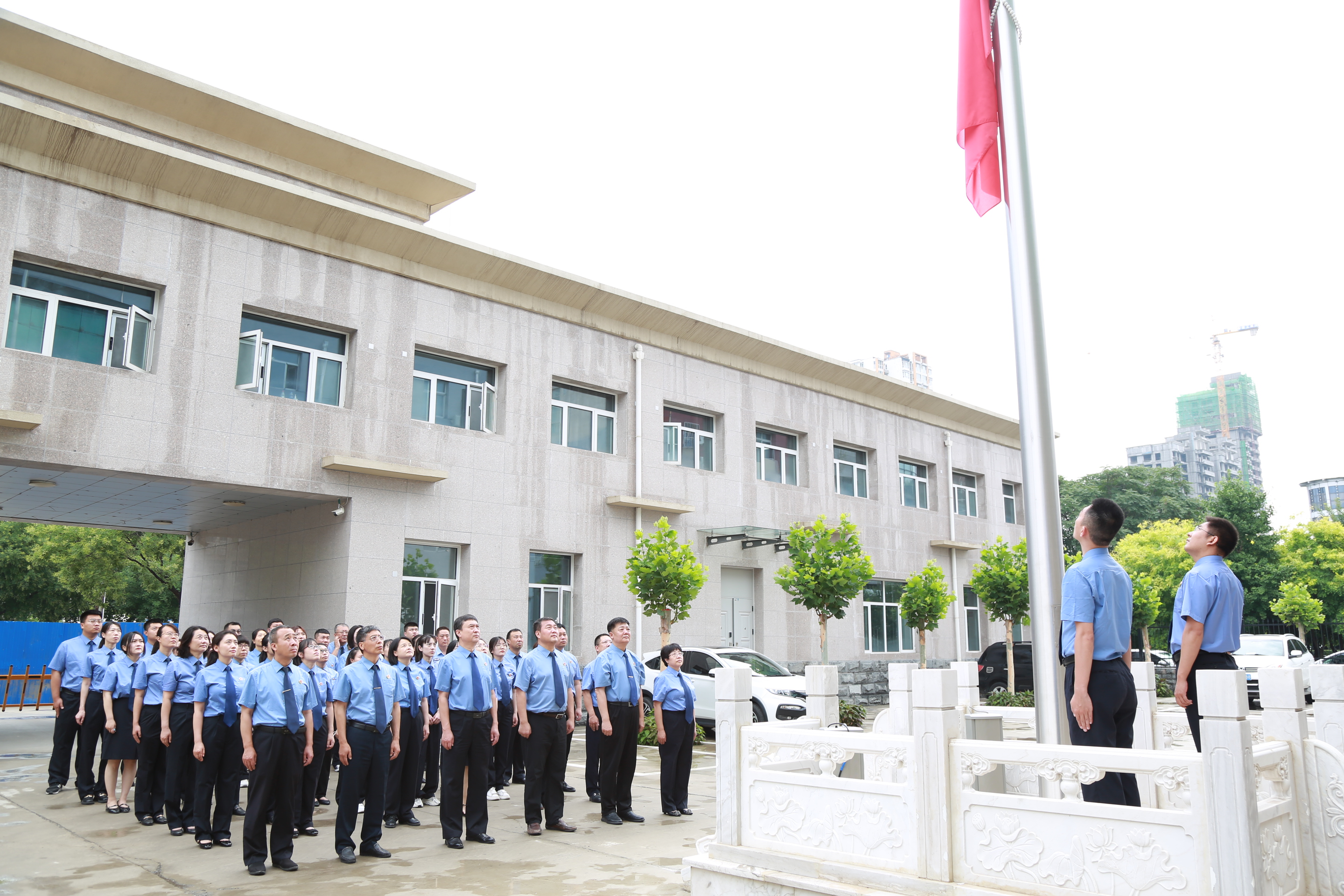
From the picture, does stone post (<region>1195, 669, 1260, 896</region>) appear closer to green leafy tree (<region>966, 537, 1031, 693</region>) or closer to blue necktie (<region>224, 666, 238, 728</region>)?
blue necktie (<region>224, 666, 238, 728</region>)

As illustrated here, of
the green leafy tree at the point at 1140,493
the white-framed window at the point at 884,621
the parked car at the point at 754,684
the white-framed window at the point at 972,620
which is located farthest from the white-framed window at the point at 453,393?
the green leafy tree at the point at 1140,493

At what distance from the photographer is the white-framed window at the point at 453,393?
14945 millimetres

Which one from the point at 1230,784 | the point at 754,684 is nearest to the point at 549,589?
the point at 754,684

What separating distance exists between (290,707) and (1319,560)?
37.4 meters

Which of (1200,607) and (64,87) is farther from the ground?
(64,87)

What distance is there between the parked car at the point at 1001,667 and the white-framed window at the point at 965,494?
5.95 m

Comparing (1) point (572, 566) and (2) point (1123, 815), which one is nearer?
(2) point (1123, 815)

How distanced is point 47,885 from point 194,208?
9.53m

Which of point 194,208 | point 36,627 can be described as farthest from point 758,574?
point 36,627

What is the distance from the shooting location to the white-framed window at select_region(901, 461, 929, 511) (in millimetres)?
23359

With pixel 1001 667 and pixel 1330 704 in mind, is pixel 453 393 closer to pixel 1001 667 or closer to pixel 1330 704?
pixel 1001 667

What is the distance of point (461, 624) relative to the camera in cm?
729

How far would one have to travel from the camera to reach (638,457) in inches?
673

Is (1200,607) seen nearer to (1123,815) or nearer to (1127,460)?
(1123,815)
